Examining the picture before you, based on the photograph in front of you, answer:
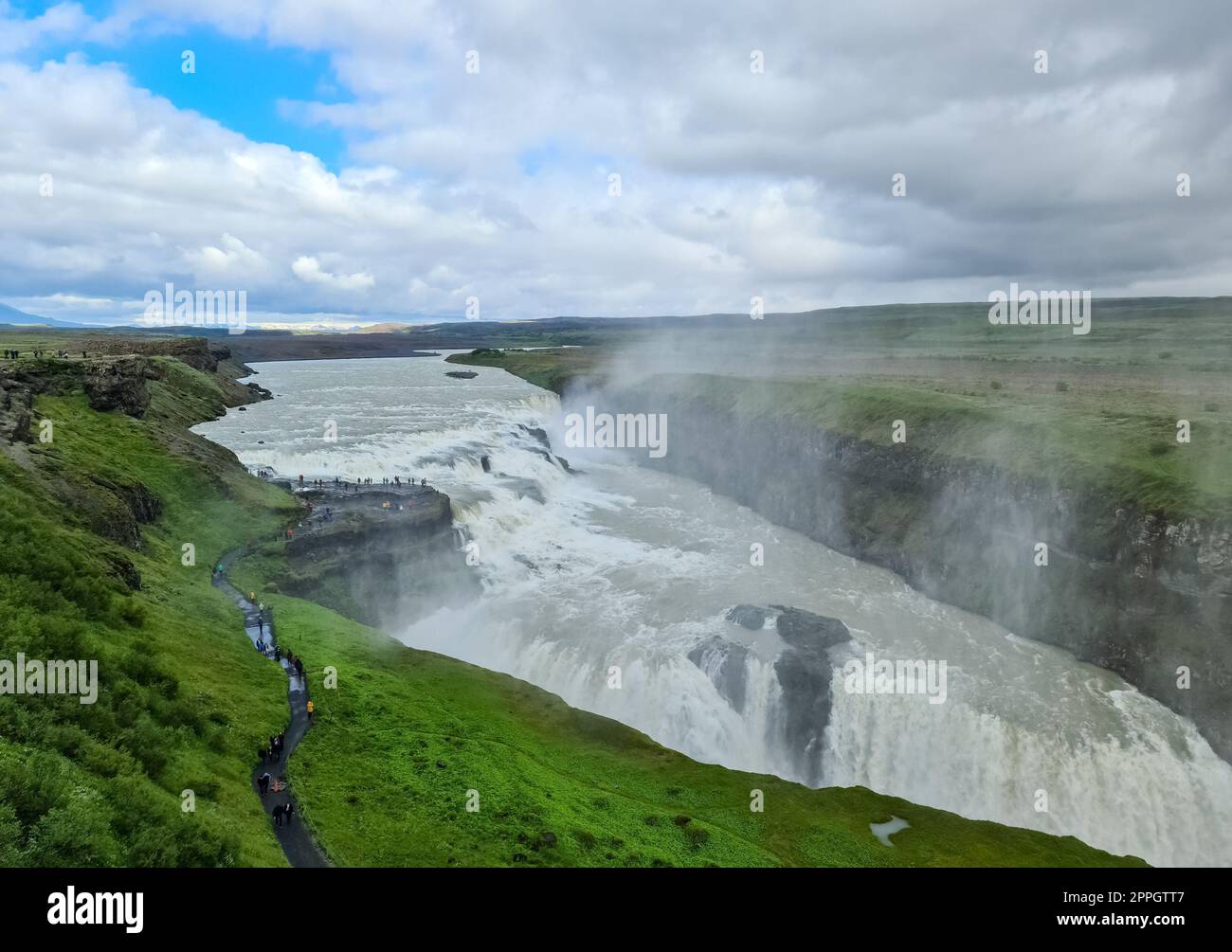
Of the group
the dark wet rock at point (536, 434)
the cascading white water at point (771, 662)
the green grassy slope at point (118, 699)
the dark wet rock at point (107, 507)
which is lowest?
the cascading white water at point (771, 662)

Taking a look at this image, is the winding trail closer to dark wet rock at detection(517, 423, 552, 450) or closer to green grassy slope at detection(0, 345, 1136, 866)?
green grassy slope at detection(0, 345, 1136, 866)

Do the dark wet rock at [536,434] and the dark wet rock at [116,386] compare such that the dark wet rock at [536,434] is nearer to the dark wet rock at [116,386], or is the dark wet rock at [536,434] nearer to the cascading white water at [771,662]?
the cascading white water at [771,662]

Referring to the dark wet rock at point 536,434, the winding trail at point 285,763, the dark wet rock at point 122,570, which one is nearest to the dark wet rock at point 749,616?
the winding trail at point 285,763

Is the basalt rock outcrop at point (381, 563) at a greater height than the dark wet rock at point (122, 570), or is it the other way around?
the dark wet rock at point (122, 570)

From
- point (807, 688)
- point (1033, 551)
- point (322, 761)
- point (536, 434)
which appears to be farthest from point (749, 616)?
point (536, 434)

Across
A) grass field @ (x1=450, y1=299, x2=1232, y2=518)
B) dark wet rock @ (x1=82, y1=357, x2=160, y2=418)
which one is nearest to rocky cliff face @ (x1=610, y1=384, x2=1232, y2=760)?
grass field @ (x1=450, y1=299, x2=1232, y2=518)
